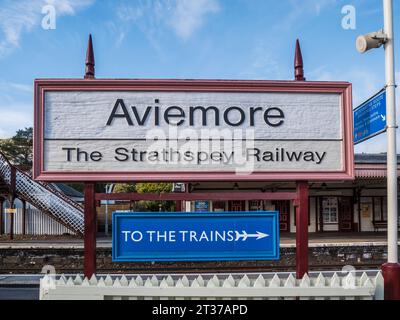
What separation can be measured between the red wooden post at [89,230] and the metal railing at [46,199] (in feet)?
51.0

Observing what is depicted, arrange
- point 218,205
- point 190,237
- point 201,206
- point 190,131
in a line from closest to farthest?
1. point 190,237
2. point 190,131
3. point 201,206
4. point 218,205

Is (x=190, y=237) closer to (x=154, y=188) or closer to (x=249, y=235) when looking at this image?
(x=249, y=235)

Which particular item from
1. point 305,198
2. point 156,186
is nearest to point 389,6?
point 305,198

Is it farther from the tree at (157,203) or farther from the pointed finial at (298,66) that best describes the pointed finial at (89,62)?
the tree at (157,203)

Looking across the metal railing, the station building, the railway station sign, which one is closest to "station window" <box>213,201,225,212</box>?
the station building

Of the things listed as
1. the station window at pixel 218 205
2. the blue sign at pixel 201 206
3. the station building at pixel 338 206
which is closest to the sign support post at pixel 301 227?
the blue sign at pixel 201 206

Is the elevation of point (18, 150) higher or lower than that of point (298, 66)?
higher

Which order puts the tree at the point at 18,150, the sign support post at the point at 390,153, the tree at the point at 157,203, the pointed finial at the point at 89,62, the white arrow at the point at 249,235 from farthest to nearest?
the tree at the point at 18,150
the tree at the point at 157,203
the pointed finial at the point at 89,62
the white arrow at the point at 249,235
the sign support post at the point at 390,153

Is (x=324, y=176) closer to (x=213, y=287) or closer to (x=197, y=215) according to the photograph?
(x=197, y=215)

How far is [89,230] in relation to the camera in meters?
5.34

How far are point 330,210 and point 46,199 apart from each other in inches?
660

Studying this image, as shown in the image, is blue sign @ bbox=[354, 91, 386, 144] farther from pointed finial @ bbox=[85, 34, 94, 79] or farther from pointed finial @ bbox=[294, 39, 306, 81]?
pointed finial @ bbox=[85, 34, 94, 79]

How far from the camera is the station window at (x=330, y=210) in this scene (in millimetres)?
22844

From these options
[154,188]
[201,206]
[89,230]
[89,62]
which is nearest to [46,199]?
[201,206]
